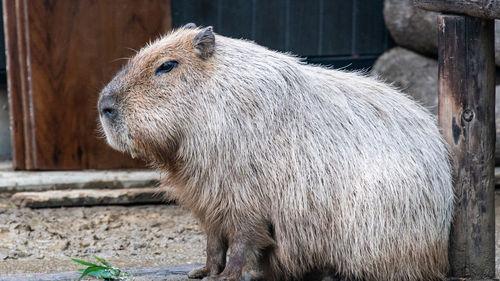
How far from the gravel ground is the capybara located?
4.20ft

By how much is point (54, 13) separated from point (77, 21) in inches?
6.7

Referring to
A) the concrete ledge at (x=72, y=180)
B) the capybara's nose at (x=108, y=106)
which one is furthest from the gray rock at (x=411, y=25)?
the capybara's nose at (x=108, y=106)

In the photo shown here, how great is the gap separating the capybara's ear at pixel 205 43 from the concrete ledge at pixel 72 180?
2427 millimetres

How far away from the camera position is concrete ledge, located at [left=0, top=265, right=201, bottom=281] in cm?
428

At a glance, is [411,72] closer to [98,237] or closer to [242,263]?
[98,237]

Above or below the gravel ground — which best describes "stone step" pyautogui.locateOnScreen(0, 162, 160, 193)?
above

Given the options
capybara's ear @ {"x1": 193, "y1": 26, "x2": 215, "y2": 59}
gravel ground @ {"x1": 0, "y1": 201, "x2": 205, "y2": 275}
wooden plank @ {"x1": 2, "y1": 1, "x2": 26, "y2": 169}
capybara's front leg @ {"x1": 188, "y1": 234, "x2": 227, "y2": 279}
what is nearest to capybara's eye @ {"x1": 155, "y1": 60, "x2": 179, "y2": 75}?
capybara's ear @ {"x1": 193, "y1": 26, "x2": 215, "y2": 59}

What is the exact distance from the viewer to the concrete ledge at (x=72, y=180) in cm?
612

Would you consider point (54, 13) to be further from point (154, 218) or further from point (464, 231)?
point (464, 231)

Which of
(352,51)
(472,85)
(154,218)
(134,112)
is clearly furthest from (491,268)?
(352,51)

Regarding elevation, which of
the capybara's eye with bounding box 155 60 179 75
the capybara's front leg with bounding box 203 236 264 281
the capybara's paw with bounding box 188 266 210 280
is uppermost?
the capybara's eye with bounding box 155 60 179 75

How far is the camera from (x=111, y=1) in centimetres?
611

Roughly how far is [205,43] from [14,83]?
2.74m

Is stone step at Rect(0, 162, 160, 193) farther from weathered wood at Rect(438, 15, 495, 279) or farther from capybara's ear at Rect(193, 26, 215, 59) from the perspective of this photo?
weathered wood at Rect(438, 15, 495, 279)
